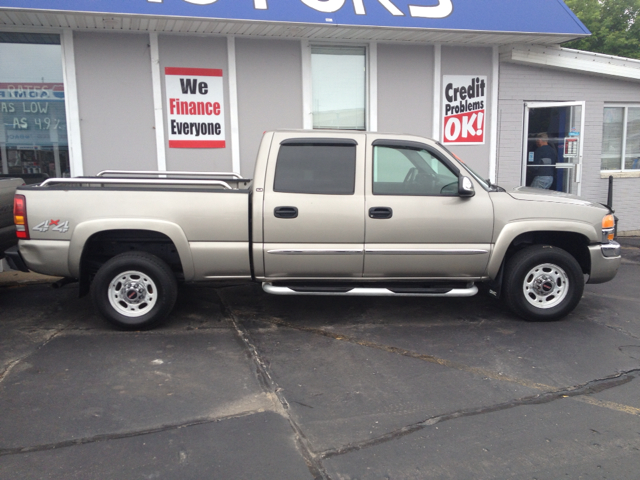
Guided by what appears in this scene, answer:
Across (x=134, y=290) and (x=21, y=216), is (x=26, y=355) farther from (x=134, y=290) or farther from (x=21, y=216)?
(x=21, y=216)

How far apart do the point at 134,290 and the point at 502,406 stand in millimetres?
3564

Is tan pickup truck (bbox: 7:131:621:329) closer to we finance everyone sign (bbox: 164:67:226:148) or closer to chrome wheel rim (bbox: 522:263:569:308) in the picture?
chrome wheel rim (bbox: 522:263:569:308)

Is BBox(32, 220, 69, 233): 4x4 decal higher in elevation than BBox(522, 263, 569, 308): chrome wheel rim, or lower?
higher

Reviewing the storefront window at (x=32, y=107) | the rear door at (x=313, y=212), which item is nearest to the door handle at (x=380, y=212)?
the rear door at (x=313, y=212)

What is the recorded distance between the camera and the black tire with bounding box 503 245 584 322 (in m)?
5.62

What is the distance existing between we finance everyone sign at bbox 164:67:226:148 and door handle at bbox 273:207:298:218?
4.07 m

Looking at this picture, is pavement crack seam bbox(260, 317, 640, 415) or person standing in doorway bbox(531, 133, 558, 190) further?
person standing in doorway bbox(531, 133, 558, 190)

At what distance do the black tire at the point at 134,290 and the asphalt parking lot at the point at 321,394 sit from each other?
20cm

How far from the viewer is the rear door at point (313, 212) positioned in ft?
17.6

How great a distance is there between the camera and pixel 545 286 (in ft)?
18.8

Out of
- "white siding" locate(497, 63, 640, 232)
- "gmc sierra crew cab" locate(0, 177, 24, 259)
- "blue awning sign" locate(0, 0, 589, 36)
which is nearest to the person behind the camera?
"gmc sierra crew cab" locate(0, 177, 24, 259)

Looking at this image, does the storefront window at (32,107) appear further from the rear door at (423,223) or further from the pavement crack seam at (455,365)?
the rear door at (423,223)

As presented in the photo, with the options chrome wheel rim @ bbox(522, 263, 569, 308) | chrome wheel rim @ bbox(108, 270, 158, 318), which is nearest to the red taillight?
chrome wheel rim @ bbox(108, 270, 158, 318)

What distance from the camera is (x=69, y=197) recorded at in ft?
17.1
